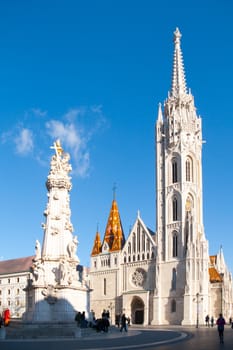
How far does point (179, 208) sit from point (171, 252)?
6.07 metres

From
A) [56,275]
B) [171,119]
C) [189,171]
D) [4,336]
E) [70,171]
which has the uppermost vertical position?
[171,119]

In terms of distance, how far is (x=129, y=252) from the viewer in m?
72.9

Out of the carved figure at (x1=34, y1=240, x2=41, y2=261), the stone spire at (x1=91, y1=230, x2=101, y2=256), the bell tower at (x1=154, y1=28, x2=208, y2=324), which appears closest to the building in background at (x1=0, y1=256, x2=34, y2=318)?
the stone spire at (x1=91, y1=230, x2=101, y2=256)

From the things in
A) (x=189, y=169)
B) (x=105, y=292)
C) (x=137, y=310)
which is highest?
(x=189, y=169)

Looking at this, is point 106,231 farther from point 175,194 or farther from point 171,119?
point 171,119

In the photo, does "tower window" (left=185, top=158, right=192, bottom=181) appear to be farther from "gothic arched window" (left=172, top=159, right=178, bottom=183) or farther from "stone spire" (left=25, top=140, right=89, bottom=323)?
"stone spire" (left=25, top=140, right=89, bottom=323)

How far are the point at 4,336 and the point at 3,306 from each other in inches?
2484

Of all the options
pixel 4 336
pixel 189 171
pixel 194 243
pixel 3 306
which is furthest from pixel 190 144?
pixel 4 336

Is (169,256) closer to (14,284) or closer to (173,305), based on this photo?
(173,305)

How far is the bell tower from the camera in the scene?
2506 inches

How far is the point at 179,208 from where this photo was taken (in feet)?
226

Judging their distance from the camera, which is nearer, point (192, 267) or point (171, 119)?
point (192, 267)

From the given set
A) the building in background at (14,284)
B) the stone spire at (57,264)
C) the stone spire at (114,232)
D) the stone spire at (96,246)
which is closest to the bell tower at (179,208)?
the stone spire at (114,232)

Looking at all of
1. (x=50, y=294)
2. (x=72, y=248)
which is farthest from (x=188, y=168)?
(x=50, y=294)
